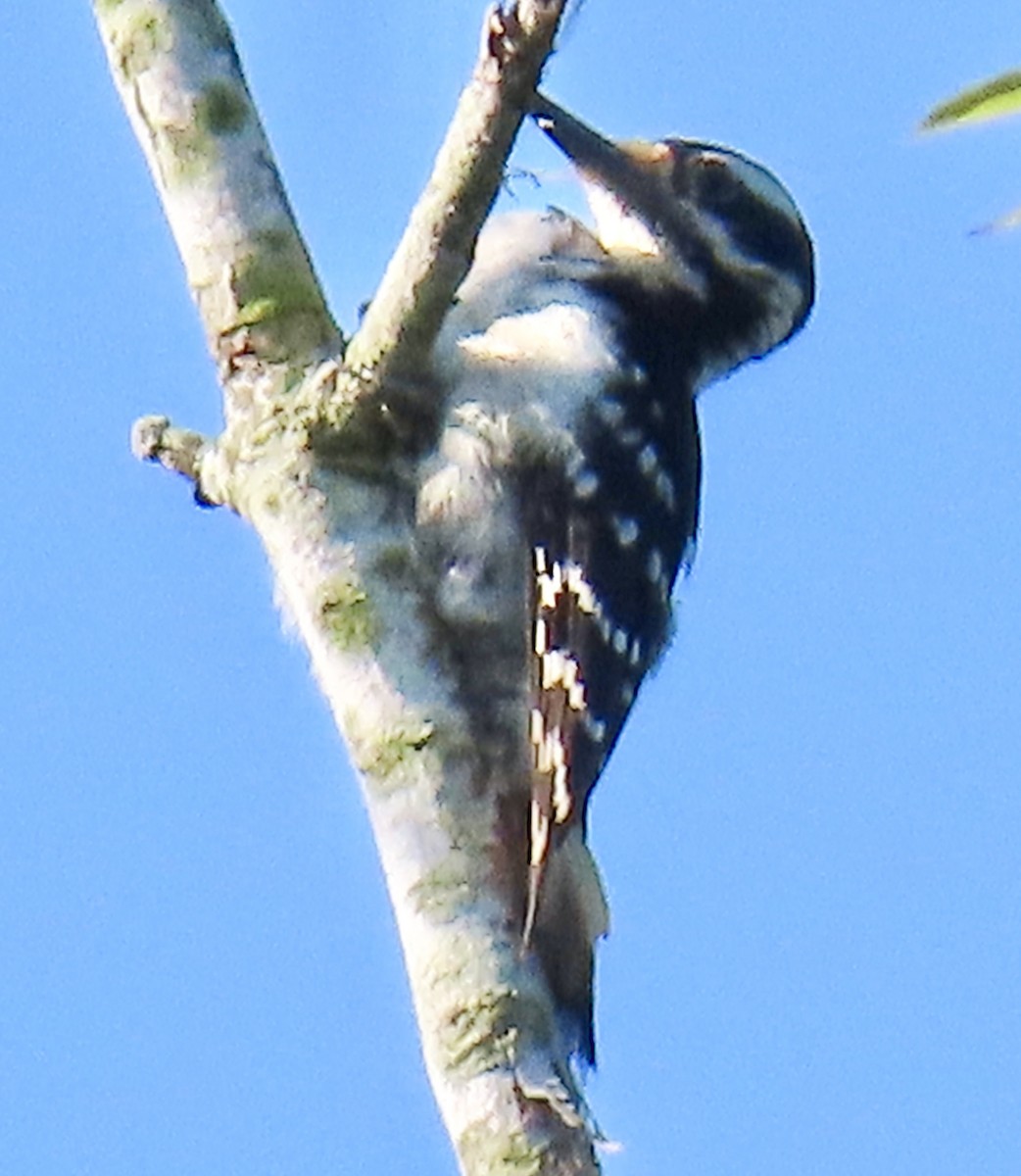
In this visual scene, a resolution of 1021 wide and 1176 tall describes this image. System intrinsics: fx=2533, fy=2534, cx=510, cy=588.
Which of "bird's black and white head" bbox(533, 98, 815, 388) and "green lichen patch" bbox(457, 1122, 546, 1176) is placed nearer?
"green lichen patch" bbox(457, 1122, 546, 1176)

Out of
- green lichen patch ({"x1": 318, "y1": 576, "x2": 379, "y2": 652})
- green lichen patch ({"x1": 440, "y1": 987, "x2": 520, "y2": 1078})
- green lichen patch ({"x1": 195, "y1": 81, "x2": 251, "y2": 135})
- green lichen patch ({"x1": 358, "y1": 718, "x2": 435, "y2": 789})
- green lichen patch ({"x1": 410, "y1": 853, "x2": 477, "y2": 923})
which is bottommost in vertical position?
green lichen patch ({"x1": 440, "y1": 987, "x2": 520, "y2": 1078})

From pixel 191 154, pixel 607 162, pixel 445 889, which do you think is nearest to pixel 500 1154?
pixel 445 889

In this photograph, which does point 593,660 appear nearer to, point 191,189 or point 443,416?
point 443,416

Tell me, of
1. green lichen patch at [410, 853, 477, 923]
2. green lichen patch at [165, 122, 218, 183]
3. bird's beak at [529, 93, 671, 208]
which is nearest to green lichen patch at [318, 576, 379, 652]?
green lichen patch at [410, 853, 477, 923]

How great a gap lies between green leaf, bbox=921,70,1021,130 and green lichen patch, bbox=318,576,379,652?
1116mm

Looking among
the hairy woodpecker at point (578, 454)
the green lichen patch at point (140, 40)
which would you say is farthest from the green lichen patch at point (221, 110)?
the hairy woodpecker at point (578, 454)

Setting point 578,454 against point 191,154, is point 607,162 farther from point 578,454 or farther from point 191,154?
point 191,154

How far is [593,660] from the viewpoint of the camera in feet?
15.2

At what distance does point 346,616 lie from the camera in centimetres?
357

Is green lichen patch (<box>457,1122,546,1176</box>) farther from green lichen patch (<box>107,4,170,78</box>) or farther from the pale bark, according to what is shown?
green lichen patch (<box>107,4,170,78</box>)

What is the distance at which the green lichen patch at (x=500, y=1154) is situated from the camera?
305cm

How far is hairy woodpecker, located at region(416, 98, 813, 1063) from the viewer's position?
4195 mm

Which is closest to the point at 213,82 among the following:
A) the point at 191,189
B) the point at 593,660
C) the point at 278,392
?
the point at 191,189

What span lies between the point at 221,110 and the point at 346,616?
0.93 m
